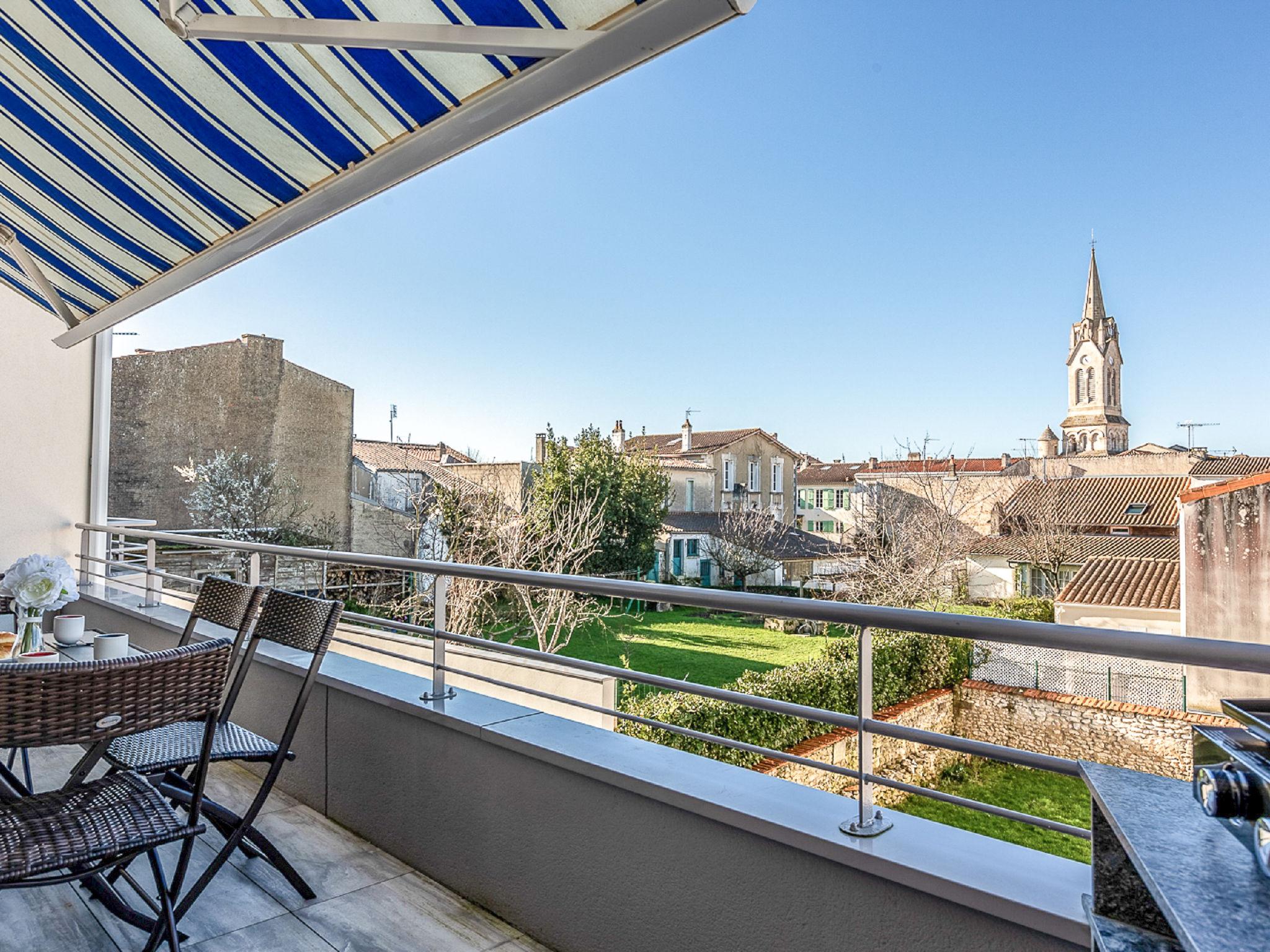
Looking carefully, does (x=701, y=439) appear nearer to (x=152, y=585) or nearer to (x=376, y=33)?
(x=152, y=585)

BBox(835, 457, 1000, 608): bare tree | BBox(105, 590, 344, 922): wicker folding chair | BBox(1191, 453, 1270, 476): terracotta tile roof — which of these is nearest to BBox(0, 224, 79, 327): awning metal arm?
BBox(105, 590, 344, 922): wicker folding chair

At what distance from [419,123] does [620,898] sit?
212 centimetres

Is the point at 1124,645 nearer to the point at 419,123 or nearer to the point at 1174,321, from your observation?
the point at 419,123

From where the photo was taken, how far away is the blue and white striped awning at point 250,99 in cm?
169

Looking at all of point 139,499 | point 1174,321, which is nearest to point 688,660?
point 139,499

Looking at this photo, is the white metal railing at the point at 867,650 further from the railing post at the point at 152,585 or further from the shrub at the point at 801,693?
the shrub at the point at 801,693

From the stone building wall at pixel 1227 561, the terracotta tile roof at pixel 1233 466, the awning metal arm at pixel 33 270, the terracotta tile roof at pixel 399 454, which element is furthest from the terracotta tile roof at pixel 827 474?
the awning metal arm at pixel 33 270

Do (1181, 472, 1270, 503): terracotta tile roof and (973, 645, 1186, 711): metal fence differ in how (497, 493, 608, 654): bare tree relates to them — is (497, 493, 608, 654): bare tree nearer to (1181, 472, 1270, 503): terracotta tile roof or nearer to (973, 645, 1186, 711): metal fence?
(973, 645, 1186, 711): metal fence

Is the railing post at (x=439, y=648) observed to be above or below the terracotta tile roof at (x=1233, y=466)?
below

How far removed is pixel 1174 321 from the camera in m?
48.3

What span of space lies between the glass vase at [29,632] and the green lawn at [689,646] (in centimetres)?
1288

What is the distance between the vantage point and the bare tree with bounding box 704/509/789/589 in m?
27.8

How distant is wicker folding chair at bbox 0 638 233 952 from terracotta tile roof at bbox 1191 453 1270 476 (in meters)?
33.2

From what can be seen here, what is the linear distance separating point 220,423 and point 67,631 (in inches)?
710
